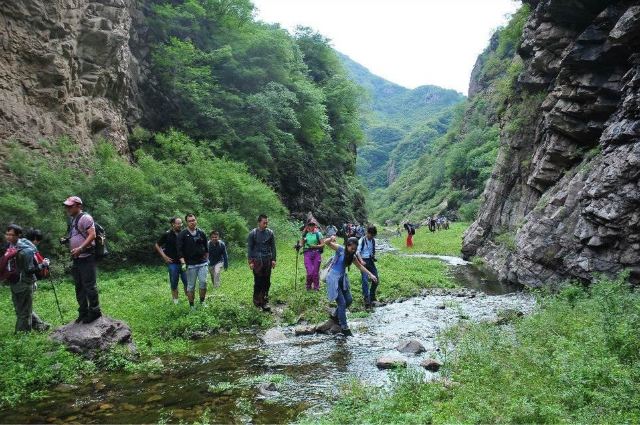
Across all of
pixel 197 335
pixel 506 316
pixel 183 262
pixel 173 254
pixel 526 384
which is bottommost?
pixel 506 316

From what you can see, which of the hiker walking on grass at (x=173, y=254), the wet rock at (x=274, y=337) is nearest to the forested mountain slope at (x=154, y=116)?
the hiker walking on grass at (x=173, y=254)

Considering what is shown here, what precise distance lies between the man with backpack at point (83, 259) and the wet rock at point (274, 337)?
12.1 feet

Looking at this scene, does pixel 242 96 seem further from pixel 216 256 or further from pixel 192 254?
pixel 192 254

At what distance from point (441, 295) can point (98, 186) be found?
14.9m

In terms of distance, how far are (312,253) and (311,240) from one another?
1.46 ft

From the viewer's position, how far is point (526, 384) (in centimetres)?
632

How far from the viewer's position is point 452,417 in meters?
5.56

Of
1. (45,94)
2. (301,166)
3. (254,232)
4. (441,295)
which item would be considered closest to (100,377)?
(254,232)

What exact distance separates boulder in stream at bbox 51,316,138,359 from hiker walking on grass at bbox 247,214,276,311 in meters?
4.15

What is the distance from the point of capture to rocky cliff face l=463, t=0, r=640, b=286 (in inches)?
571

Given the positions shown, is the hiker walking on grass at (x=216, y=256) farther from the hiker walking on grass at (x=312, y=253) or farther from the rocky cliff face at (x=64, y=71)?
the rocky cliff face at (x=64, y=71)

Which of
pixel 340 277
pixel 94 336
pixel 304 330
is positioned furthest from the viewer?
pixel 340 277

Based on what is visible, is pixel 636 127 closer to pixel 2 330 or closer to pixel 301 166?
pixel 2 330

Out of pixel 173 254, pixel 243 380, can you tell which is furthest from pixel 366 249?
pixel 243 380
